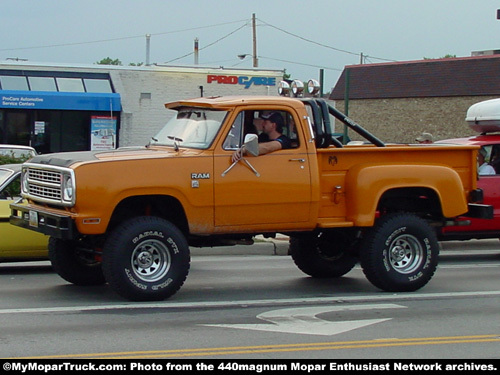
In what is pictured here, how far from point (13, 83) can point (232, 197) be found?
87.8 feet

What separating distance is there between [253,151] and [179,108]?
1464 millimetres

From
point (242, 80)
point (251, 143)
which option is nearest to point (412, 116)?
A: point (242, 80)

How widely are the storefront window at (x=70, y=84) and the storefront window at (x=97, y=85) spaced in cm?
30

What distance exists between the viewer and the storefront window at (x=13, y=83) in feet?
111

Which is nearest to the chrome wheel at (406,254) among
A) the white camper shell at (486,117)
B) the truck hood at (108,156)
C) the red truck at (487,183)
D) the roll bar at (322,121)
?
the roll bar at (322,121)

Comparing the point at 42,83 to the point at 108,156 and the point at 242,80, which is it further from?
the point at 108,156

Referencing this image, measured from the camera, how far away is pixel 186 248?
29.9ft

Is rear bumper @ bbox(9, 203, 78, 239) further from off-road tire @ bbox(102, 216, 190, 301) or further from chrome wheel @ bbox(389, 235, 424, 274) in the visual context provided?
chrome wheel @ bbox(389, 235, 424, 274)

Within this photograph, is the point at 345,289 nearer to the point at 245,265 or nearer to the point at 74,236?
the point at 245,265

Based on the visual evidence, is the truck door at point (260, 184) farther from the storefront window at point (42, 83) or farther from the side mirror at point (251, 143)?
the storefront window at point (42, 83)

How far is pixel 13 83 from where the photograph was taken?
111ft

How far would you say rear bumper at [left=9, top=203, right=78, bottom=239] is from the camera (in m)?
8.56

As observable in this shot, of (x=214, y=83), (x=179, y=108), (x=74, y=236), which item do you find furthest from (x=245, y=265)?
(x=214, y=83)

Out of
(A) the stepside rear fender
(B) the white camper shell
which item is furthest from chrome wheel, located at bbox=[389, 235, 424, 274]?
(B) the white camper shell
